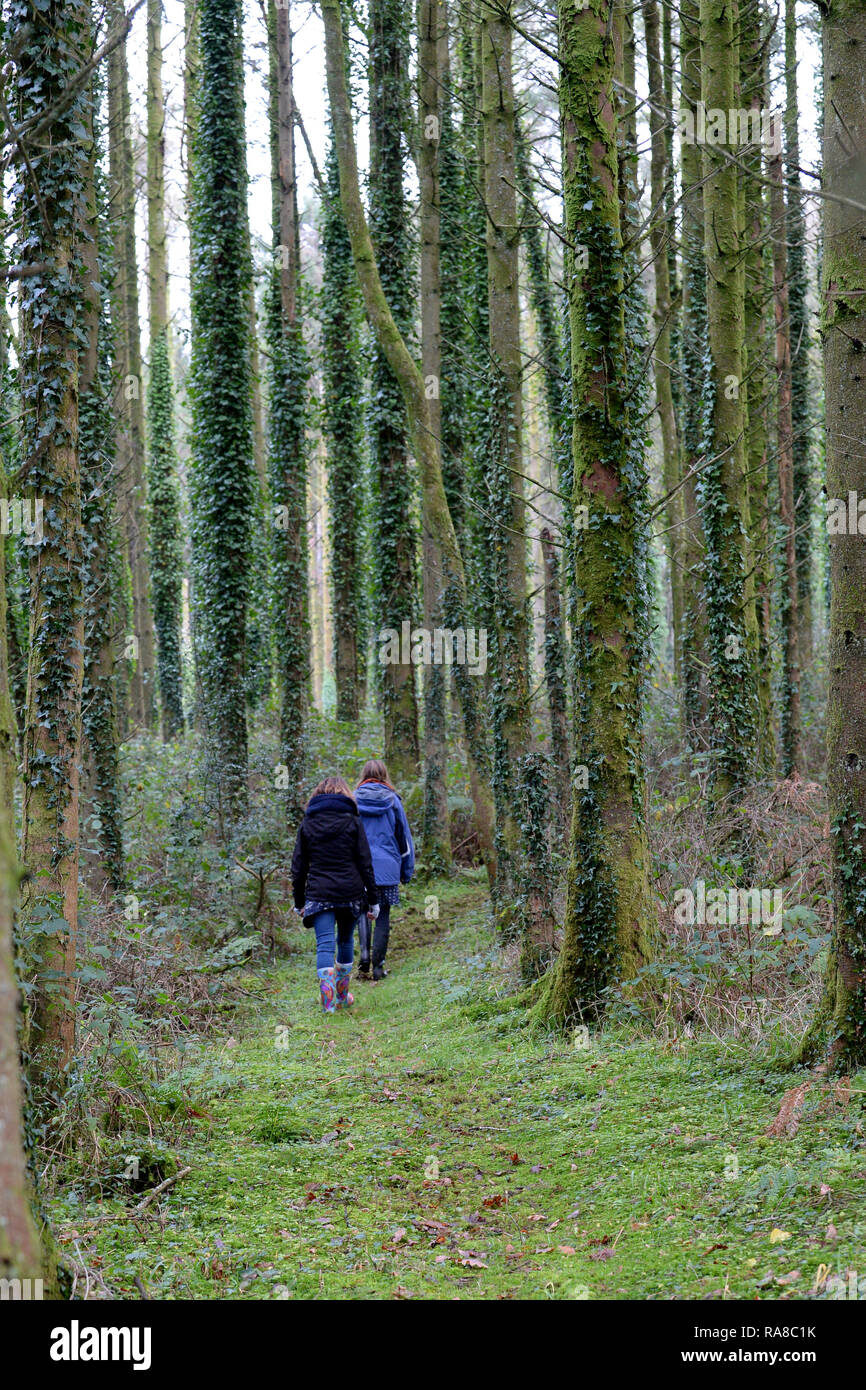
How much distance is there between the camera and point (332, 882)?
32.8 ft

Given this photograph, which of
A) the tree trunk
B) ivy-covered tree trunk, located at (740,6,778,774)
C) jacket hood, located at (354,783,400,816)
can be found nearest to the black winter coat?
jacket hood, located at (354,783,400,816)

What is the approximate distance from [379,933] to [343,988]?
4.67ft

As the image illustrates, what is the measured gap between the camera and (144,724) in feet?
93.0

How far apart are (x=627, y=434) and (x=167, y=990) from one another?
580cm

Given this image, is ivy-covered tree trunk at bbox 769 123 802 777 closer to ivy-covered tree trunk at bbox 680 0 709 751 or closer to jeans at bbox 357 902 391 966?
ivy-covered tree trunk at bbox 680 0 709 751

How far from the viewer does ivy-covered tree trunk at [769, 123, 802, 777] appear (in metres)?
17.0

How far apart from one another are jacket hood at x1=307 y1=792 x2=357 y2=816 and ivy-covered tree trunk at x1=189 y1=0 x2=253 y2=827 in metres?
5.91

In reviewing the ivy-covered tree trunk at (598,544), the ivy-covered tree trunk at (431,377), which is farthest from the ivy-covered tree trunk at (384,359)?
the ivy-covered tree trunk at (598,544)

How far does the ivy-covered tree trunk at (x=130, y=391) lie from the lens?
20.0 m

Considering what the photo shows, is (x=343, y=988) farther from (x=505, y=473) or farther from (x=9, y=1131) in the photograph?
(x=9, y=1131)

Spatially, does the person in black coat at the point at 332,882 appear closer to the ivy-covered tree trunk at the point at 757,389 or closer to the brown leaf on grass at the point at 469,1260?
the ivy-covered tree trunk at the point at 757,389
